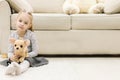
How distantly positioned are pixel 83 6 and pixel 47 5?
46cm

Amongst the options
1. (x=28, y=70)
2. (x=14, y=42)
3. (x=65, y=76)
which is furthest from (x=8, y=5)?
(x=65, y=76)

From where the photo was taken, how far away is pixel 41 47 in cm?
273

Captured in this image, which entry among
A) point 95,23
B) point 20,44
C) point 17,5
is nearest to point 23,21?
point 20,44

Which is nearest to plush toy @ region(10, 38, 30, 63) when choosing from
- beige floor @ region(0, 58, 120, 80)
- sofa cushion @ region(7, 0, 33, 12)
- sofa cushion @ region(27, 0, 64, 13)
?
beige floor @ region(0, 58, 120, 80)

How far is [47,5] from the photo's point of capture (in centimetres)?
339

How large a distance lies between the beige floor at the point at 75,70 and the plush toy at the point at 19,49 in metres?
0.12

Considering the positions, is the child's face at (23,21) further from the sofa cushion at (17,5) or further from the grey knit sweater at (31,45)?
the sofa cushion at (17,5)

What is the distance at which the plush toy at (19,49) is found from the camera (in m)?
2.22

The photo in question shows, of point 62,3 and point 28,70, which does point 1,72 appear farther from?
point 62,3

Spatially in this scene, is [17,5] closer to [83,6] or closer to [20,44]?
[20,44]

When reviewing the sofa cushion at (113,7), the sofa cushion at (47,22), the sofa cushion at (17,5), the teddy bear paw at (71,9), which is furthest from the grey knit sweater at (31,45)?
the sofa cushion at (113,7)

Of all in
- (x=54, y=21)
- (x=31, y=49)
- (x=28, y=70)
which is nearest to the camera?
(x=28, y=70)

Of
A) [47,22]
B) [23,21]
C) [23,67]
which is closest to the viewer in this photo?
[23,67]

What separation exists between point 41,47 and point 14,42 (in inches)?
20.3
